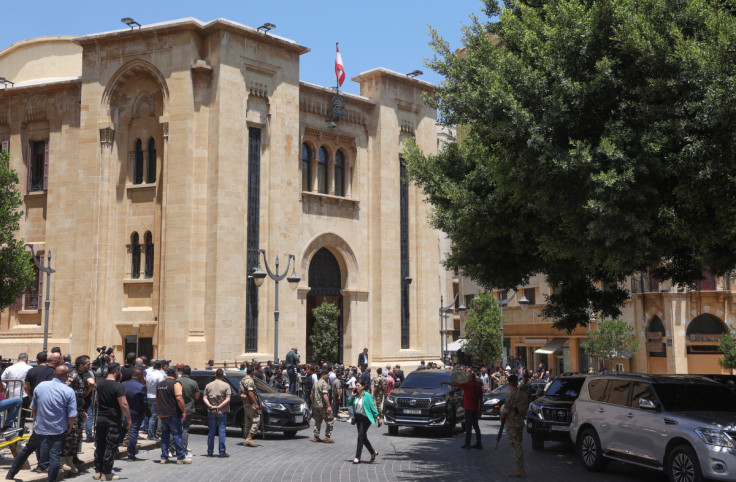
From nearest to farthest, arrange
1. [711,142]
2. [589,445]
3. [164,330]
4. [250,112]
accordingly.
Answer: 1. [711,142]
2. [589,445]
3. [164,330]
4. [250,112]

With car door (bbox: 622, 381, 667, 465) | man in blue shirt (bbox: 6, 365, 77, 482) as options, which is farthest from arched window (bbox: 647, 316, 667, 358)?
man in blue shirt (bbox: 6, 365, 77, 482)

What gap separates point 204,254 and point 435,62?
18393mm

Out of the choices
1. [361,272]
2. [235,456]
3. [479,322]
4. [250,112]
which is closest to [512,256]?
[235,456]

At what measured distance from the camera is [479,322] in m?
40.1

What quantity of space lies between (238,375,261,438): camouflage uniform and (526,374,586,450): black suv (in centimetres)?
595

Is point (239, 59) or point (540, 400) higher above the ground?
point (239, 59)

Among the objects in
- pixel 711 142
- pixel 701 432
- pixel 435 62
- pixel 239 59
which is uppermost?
pixel 239 59

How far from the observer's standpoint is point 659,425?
37.1 feet

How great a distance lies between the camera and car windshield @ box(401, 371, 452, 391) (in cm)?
1950

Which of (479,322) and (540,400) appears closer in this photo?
(540,400)

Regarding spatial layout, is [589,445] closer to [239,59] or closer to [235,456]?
[235,456]

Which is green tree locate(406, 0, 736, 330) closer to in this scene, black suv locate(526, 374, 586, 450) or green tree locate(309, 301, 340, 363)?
black suv locate(526, 374, 586, 450)

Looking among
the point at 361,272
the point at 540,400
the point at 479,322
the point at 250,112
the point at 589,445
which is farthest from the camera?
the point at 479,322

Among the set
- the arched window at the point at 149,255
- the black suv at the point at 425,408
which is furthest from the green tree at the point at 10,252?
the black suv at the point at 425,408
